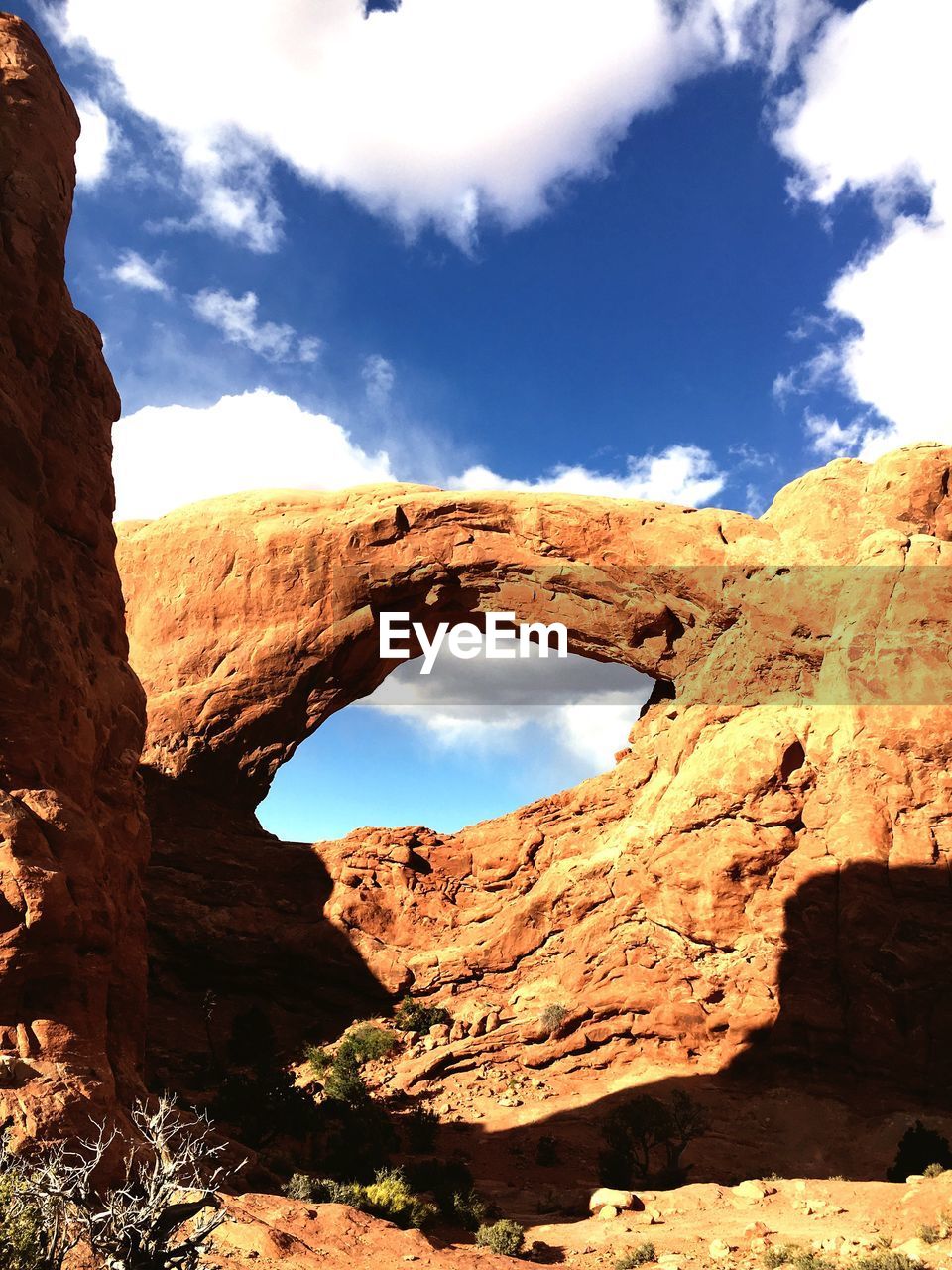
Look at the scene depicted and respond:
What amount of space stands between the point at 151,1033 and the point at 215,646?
1247 centimetres

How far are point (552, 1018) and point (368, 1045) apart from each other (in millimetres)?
5474

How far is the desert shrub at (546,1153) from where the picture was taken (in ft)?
63.9

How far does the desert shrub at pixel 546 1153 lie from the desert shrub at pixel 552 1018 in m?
Answer: 4.28

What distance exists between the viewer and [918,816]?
23.0 meters

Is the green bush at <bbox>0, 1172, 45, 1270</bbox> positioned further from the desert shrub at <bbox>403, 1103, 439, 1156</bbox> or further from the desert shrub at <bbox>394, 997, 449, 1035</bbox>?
the desert shrub at <bbox>394, 997, 449, 1035</bbox>

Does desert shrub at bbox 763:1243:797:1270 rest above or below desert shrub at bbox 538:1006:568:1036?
below

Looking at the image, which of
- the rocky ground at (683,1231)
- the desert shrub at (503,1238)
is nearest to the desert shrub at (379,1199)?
the desert shrub at (503,1238)

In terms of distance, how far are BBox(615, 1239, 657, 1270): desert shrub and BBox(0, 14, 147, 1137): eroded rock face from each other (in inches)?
317

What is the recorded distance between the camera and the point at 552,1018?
2453 centimetres

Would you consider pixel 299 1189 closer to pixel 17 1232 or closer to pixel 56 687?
pixel 17 1232

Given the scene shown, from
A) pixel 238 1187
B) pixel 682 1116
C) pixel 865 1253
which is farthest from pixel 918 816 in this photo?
pixel 238 1187

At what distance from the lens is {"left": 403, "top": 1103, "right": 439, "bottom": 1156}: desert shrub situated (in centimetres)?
1978

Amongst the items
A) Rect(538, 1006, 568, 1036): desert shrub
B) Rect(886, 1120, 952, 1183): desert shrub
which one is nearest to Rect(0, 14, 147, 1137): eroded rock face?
Rect(538, 1006, 568, 1036): desert shrub

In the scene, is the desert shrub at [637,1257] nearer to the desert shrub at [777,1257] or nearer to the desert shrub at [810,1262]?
the desert shrub at [777,1257]
